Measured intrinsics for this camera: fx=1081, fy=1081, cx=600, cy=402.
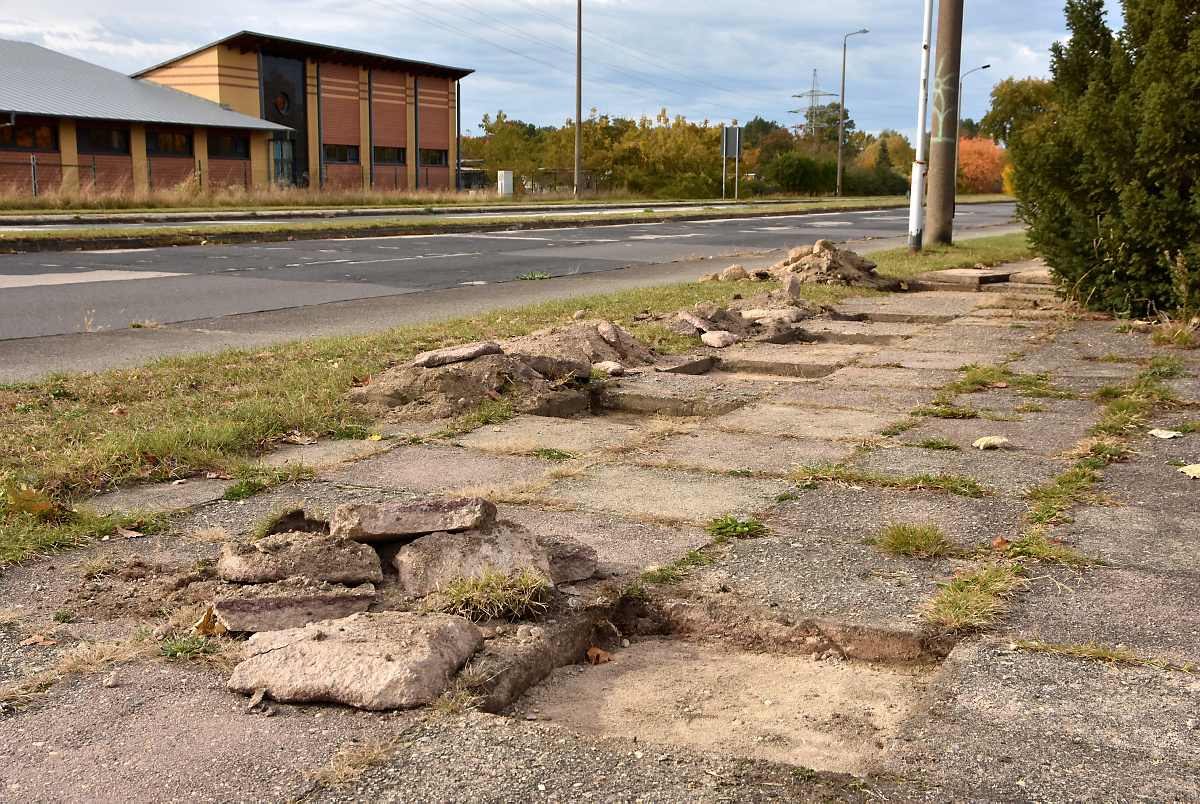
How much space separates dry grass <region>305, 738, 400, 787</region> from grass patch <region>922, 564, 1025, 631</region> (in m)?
1.67

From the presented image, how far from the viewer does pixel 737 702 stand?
2.93 metres

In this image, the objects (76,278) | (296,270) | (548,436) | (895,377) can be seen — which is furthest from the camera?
(296,270)

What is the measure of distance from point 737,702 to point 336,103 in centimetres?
5383

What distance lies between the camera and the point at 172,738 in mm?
2531

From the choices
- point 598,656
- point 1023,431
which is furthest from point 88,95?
point 598,656

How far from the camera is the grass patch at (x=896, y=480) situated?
4629 millimetres

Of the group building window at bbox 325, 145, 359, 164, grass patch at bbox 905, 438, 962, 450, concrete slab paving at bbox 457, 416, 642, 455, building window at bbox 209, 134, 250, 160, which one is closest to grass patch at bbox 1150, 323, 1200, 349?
grass patch at bbox 905, 438, 962, 450

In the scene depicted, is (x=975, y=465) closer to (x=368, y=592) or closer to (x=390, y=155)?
(x=368, y=592)

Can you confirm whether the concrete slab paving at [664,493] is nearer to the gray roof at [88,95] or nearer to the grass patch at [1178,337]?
the grass patch at [1178,337]

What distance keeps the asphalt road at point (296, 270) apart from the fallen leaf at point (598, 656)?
7.57 metres

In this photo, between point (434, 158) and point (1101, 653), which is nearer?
point (1101, 653)

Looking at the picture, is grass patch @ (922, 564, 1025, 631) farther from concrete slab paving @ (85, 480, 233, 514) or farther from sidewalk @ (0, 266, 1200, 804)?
concrete slab paving @ (85, 480, 233, 514)

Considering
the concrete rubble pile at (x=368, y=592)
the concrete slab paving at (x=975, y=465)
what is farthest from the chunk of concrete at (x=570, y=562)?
the concrete slab paving at (x=975, y=465)

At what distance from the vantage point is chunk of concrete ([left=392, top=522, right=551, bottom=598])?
3.33 metres
